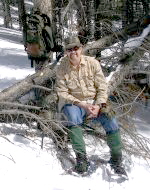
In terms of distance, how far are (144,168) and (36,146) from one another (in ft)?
5.08

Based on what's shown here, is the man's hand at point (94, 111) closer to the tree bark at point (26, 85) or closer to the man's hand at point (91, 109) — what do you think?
the man's hand at point (91, 109)

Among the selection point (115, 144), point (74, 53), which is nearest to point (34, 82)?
point (74, 53)

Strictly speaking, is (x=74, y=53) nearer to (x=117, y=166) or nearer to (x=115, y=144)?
(x=115, y=144)

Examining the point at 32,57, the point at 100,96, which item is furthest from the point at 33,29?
the point at 100,96

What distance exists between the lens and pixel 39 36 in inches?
247

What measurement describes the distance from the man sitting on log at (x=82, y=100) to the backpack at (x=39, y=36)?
1.27m

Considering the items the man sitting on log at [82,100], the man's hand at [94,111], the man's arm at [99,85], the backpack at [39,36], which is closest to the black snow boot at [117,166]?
the man sitting on log at [82,100]

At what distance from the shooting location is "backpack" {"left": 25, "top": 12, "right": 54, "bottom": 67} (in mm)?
6285

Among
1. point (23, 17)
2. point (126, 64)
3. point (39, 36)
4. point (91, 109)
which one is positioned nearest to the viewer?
point (91, 109)

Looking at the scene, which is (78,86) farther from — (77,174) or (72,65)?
(77,174)

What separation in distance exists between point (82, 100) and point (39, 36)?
164cm

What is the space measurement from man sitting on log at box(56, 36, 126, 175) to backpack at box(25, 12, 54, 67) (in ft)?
4.16

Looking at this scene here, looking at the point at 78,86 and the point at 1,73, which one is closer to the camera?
the point at 78,86

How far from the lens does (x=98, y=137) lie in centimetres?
586
